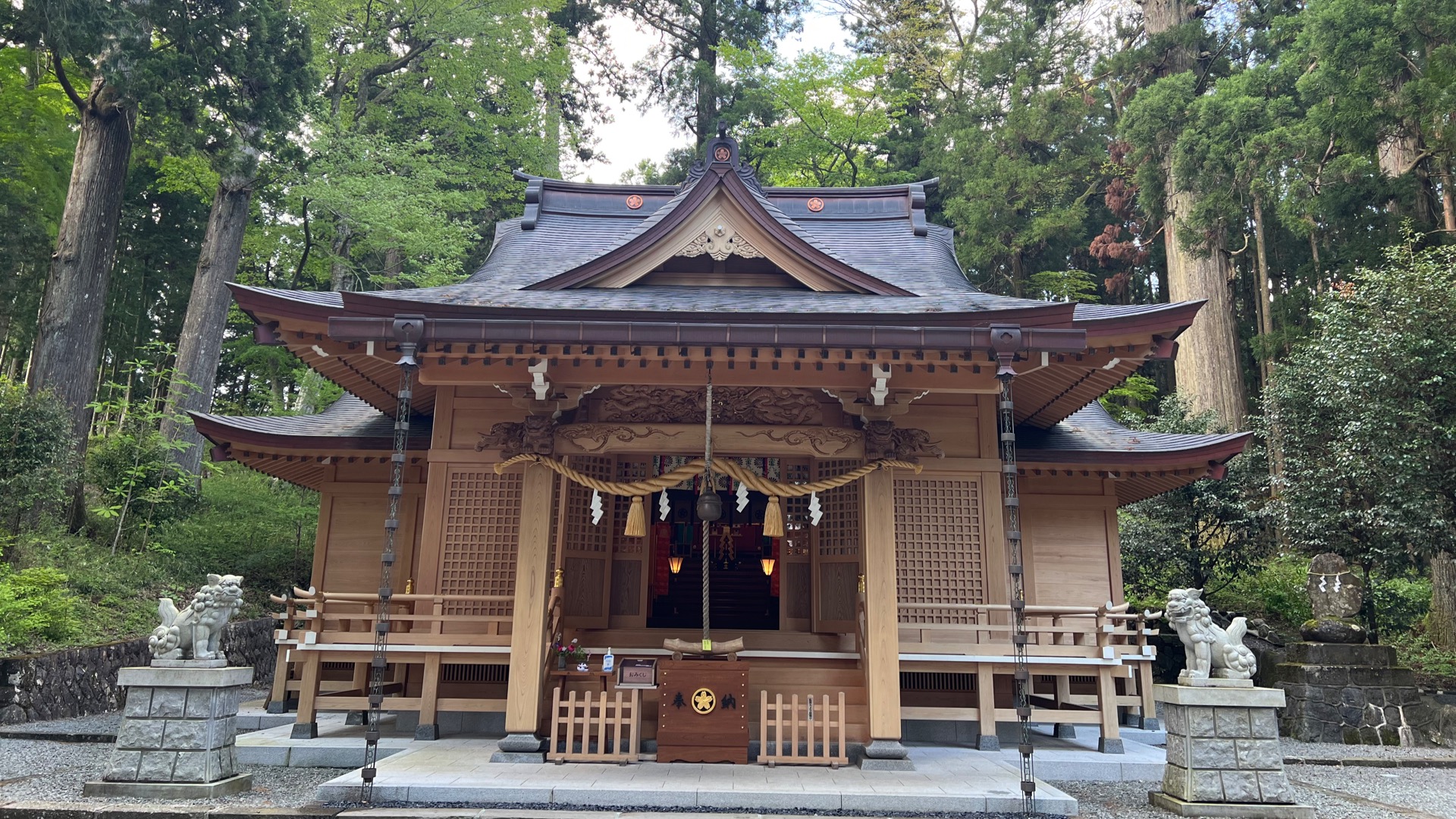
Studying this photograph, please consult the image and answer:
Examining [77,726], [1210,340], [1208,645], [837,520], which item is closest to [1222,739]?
[1208,645]

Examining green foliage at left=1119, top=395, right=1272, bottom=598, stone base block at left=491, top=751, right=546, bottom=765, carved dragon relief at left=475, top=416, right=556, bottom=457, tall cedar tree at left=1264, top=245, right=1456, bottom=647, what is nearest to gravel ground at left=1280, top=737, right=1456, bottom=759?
tall cedar tree at left=1264, top=245, right=1456, bottom=647

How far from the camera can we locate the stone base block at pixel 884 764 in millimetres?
7363

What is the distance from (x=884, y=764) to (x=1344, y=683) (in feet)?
24.0

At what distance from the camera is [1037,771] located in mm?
7840

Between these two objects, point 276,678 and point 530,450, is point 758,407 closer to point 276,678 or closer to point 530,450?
point 530,450

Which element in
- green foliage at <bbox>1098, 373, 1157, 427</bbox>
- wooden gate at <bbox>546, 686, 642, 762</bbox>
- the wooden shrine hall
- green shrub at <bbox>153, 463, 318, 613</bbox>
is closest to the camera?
the wooden shrine hall

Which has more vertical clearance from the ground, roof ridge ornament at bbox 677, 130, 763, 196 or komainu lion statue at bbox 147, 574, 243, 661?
roof ridge ornament at bbox 677, 130, 763, 196

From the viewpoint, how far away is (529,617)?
26.0 feet

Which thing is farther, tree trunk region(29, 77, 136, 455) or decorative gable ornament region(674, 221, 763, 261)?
tree trunk region(29, 77, 136, 455)

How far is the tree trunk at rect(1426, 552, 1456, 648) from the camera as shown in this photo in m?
13.0

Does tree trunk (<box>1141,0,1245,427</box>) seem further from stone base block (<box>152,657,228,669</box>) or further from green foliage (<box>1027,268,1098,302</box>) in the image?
stone base block (<box>152,657,228,669</box>)

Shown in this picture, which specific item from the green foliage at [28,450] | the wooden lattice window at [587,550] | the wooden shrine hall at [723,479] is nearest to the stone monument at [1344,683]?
the wooden shrine hall at [723,479]

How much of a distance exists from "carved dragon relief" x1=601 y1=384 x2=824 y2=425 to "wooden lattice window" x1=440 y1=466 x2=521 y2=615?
1.74 metres

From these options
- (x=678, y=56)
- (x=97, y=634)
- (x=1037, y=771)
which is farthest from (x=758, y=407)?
(x=678, y=56)
